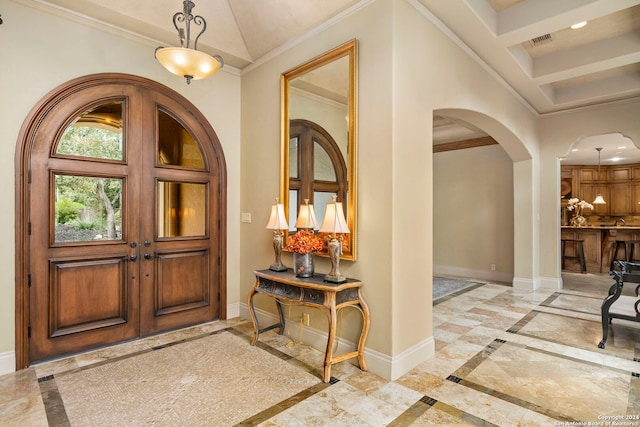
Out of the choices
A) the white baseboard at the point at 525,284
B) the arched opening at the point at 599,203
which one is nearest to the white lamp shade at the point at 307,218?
the white baseboard at the point at 525,284

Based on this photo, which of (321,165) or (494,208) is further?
(494,208)

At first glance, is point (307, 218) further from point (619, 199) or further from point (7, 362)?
point (619, 199)

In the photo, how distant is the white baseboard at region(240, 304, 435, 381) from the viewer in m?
2.69

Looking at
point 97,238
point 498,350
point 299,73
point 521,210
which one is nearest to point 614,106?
point 521,210

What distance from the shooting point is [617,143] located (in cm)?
809

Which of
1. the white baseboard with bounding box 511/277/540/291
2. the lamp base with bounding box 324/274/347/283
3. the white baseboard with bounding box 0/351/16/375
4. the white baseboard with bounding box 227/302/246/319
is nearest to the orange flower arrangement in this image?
the lamp base with bounding box 324/274/347/283

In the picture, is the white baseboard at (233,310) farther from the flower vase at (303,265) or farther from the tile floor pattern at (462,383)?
the flower vase at (303,265)

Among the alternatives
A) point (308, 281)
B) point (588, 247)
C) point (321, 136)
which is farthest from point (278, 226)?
point (588, 247)

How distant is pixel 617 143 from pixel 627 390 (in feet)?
26.0

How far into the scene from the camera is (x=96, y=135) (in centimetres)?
323

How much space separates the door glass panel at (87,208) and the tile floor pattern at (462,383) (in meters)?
1.10

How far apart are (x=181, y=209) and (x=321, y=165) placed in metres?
1.68

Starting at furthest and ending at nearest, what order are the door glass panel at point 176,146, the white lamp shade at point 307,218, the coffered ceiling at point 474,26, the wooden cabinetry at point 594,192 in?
the wooden cabinetry at point 594,192 → the door glass panel at point 176,146 → the white lamp shade at point 307,218 → the coffered ceiling at point 474,26

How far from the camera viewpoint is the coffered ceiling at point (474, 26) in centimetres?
307
